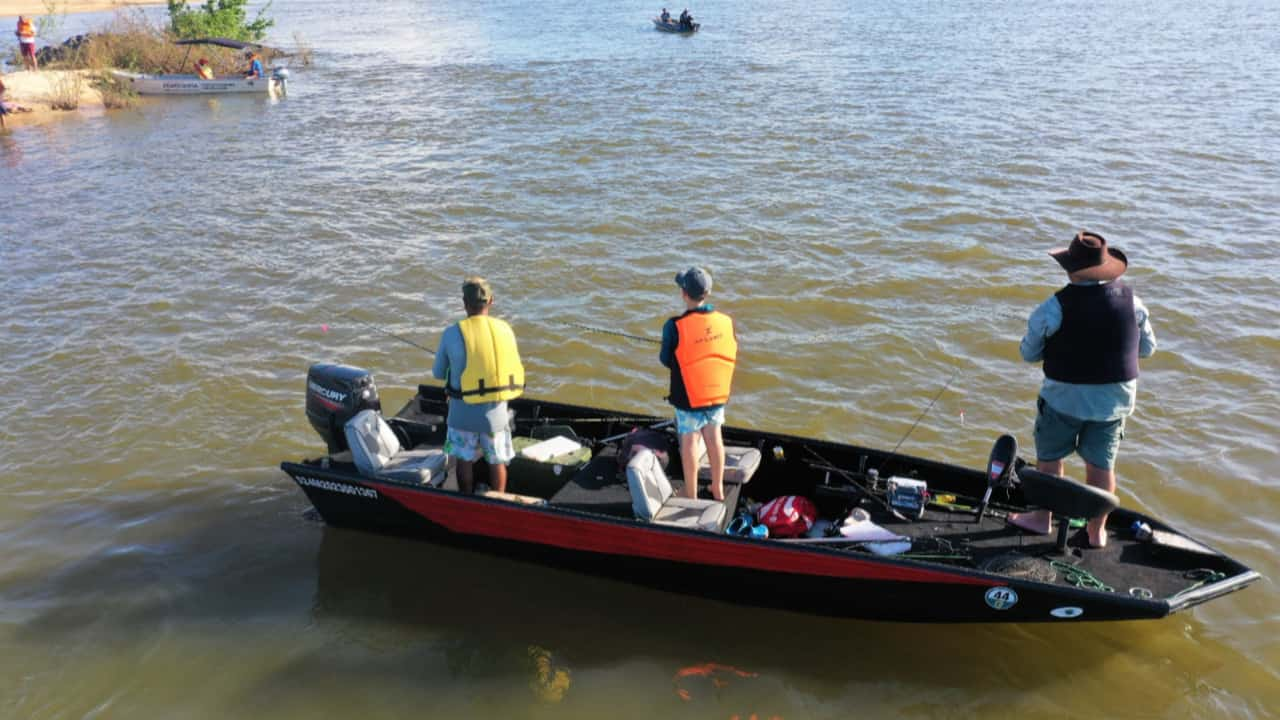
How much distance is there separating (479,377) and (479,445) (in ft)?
1.95

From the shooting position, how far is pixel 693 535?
18.5ft

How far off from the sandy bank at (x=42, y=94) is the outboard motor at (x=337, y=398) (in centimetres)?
1881

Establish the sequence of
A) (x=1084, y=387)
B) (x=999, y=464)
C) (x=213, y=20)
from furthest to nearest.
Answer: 1. (x=213, y=20)
2. (x=999, y=464)
3. (x=1084, y=387)

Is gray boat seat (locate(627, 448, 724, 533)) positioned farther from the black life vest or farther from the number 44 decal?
the black life vest

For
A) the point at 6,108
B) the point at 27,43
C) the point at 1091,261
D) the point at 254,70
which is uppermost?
the point at 27,43

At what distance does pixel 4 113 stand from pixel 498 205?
46.7 ft

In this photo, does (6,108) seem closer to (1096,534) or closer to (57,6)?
(1096,534)

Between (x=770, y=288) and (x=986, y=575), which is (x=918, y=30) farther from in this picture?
(x=986, y=575)

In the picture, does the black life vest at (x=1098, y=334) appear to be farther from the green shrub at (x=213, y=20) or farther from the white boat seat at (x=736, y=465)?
the green shrub at (x=213, y=20)

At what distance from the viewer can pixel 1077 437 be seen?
221 inches

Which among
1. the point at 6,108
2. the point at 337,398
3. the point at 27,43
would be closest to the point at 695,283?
the point at 337,398

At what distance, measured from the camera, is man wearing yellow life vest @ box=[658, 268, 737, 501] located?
571cm

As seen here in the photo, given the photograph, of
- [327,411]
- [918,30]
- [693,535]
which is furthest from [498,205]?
[918,30]

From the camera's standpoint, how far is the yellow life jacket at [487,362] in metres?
5.90
